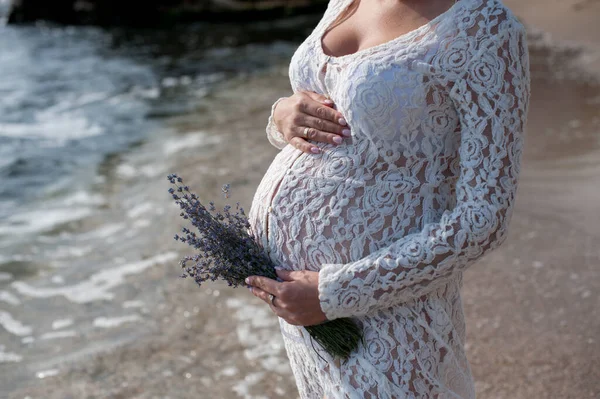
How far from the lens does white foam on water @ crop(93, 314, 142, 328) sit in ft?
14.8

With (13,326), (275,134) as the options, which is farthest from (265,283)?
(13,326)

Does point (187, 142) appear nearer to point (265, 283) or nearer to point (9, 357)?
point (9, 357)

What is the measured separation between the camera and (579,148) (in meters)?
A: 5.88

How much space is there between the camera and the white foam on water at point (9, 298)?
16.4 feet

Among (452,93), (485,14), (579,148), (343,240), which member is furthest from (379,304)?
(579,148)

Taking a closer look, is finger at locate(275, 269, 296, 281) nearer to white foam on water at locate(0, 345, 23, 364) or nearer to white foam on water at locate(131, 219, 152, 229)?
white foam on water at locate(0, 345, 23, 364)

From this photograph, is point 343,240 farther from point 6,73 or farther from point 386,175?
point 6,73

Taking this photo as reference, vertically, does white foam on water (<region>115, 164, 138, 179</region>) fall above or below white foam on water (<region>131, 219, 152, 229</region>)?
below

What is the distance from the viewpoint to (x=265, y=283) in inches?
71.6

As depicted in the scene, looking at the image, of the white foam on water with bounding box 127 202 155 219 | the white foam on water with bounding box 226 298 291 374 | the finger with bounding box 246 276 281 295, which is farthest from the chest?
the white foam on water with bounding box 127 202 155 219

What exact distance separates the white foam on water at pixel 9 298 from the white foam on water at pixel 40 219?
4.02ft

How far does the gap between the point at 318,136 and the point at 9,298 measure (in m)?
3.97

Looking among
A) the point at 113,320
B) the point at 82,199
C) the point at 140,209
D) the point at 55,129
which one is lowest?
the point at 55,129

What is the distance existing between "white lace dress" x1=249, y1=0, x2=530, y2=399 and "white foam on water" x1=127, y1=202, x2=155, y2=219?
4.46m
